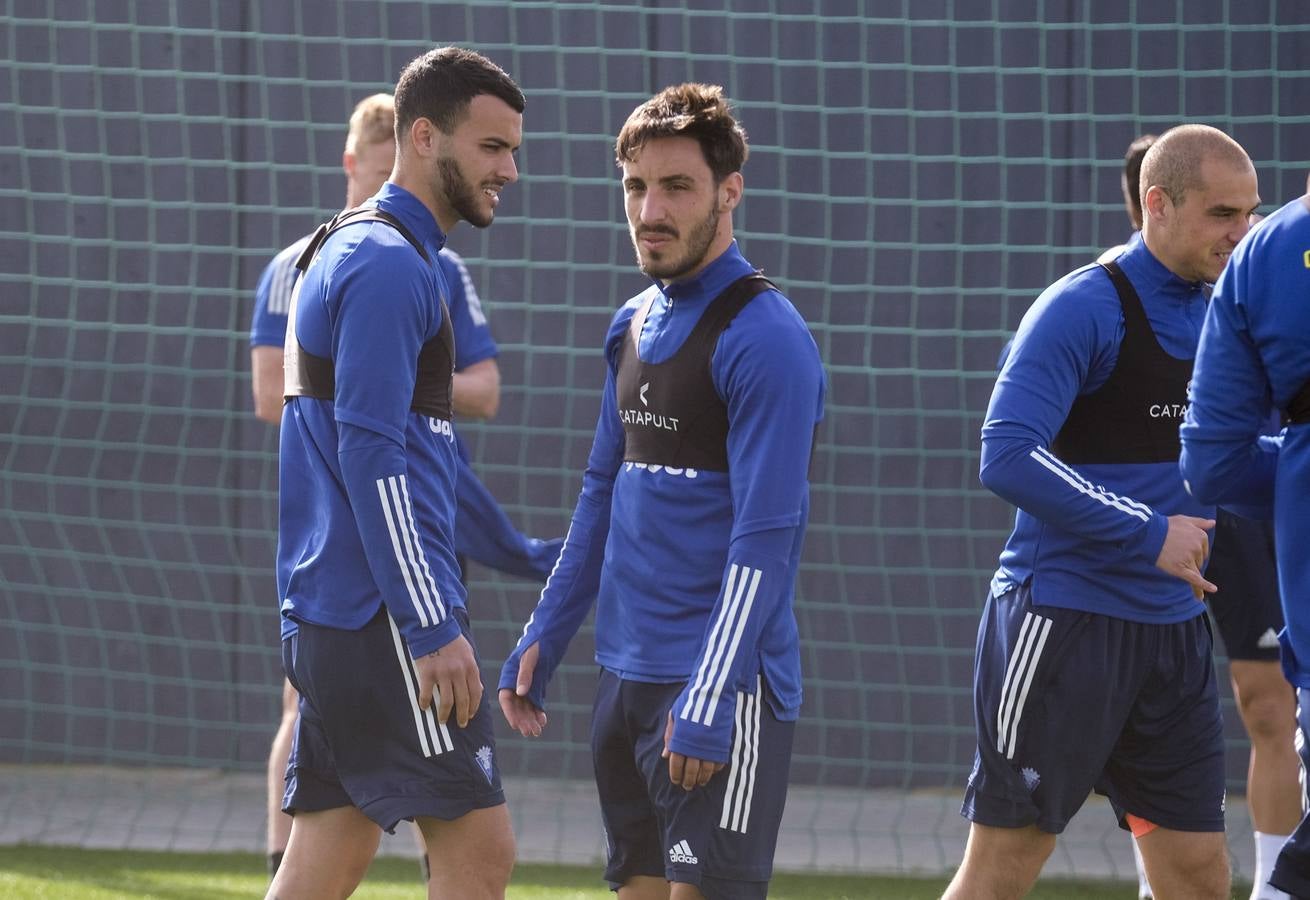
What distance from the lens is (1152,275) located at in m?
3.48

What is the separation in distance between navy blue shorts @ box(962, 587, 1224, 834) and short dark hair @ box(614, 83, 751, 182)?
3.58 ft

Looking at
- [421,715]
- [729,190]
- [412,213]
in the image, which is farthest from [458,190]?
[421,715]

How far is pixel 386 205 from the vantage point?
3180 mm

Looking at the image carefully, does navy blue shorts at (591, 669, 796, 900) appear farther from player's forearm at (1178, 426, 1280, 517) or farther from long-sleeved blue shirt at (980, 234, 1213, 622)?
player's forearm at (1178, 426, 1280, 517)

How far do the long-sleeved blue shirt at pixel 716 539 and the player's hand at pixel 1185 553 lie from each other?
27.7 inches

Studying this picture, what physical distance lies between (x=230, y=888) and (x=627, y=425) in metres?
2.53

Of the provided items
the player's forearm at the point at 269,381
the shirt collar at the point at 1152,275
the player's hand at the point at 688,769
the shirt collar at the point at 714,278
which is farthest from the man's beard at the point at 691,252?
the player's forearm at the point at 269,381

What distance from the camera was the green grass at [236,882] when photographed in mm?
4965

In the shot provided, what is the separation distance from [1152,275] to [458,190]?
1.38 m

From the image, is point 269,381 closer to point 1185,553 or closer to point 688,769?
point 688,769

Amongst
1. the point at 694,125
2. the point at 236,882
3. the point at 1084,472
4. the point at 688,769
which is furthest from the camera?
the point at 236,882

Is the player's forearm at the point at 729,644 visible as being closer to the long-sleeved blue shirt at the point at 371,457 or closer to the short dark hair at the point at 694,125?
the long-sleeved blue shirt at the point at 371,457

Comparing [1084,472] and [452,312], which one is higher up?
[452,312]

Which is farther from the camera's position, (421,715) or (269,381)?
(269,381)
